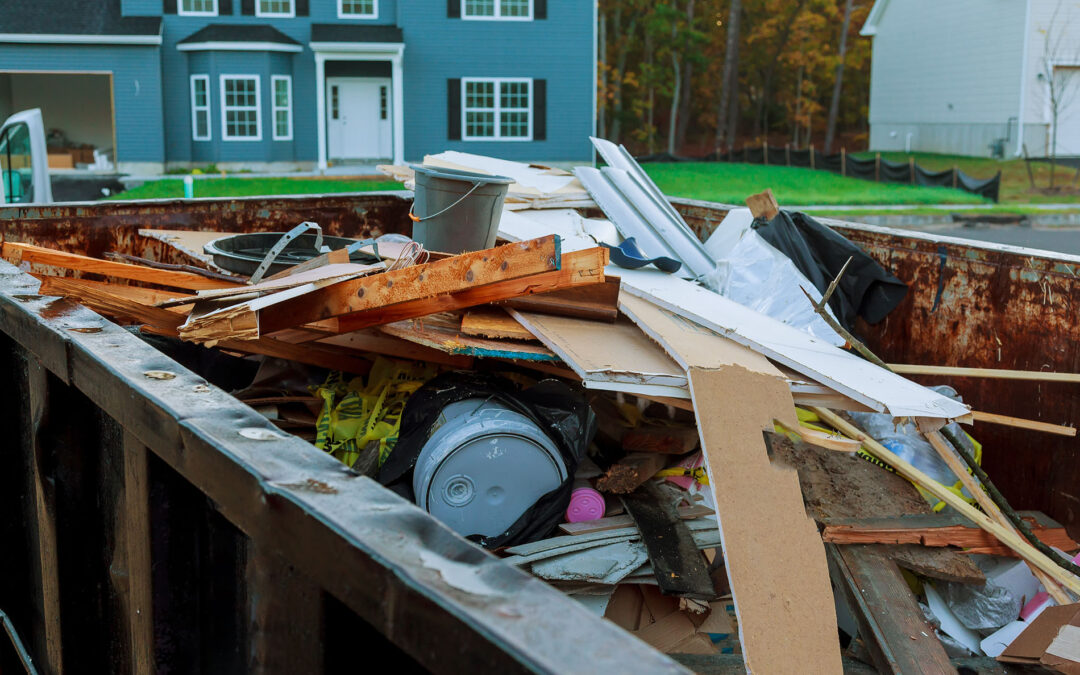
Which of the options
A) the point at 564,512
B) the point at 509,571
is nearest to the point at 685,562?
the point at 564,512

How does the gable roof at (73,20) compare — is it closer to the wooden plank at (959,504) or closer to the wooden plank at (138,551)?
the wooden plank at (959,504)

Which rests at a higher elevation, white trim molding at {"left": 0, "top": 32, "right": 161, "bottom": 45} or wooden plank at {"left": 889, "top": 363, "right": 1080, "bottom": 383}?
white trim molding at {"left": 0, "top": 32, "right": 161, "bottom": 45}

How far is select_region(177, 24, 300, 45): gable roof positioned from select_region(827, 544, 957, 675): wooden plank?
2561 cm

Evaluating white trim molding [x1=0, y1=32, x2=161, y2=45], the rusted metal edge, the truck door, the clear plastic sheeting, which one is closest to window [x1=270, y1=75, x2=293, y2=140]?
white trim molding [x1=0, y1=32, x2=161, y2=45]

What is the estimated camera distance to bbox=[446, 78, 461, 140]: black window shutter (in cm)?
2741

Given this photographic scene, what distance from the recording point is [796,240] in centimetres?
510

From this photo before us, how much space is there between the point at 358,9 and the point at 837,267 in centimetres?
2444

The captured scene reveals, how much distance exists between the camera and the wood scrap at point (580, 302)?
385cm

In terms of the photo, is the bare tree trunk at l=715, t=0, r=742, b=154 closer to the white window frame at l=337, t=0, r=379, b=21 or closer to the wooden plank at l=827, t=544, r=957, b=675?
the white window frame at l=337, t=0, r=379, b=21

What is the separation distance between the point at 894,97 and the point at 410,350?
4070 centimetres

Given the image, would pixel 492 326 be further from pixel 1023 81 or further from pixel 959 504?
pixel 1023 81

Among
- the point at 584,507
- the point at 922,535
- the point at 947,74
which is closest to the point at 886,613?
the point at 922,535

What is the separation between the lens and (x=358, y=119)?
27953mm

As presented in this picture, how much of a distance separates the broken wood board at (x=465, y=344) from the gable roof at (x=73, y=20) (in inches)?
996
